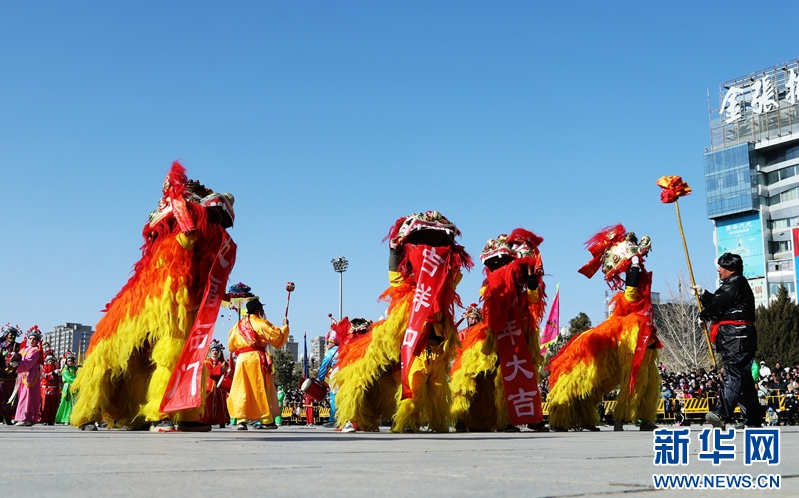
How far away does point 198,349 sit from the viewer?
7.94m

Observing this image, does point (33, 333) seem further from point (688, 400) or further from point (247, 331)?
point (688, 400)

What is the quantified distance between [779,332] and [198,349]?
4653 centimetres

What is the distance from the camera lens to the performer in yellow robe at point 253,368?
11.1 meters

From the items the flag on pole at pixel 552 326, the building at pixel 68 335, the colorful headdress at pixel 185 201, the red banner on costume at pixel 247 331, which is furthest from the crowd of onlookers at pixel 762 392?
the building at pixel 68 335

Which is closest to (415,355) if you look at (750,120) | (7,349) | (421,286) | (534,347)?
(421,286)

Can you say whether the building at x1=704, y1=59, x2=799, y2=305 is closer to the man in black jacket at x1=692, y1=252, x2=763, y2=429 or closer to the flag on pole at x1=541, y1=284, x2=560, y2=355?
the flag on pole at x1=541, y1=284, x2=560, y2=355

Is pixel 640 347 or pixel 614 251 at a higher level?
pixel 614 251

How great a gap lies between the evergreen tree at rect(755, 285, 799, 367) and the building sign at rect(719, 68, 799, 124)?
28986 mm

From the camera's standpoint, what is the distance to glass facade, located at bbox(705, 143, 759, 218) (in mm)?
77750

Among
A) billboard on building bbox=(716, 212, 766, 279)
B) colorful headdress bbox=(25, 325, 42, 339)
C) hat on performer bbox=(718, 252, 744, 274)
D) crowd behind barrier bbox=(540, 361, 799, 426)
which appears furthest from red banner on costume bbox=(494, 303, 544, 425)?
billboard on building bbox=(716, 212, 766, 279)

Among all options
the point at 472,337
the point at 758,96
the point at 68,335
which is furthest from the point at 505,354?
the point at 68,335

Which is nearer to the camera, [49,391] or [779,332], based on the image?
[49,391]

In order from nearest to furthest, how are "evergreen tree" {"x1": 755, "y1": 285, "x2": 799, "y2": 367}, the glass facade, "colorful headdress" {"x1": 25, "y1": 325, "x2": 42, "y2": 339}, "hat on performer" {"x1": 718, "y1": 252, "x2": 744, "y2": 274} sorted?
"hat on performer" {"x1": 718, "y1": 252, "x2": 744, "y2": 274}
"colorful headdress" {"x1": 25, "y1": 325, "x2": 42, "y2": 339}
"evergreen tree" {"x1": 755, "y1": 285, "x2": 799, "y2": 367}
the glass facade

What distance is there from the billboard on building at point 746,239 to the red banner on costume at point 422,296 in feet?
240
